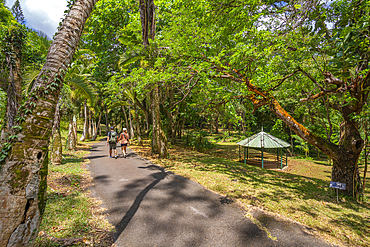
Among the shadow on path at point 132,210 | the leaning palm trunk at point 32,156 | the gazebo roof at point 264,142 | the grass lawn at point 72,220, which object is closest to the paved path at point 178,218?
the shadow on path at point 132,210

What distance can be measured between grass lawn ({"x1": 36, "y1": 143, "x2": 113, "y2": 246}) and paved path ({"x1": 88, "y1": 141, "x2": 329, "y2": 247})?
28cm

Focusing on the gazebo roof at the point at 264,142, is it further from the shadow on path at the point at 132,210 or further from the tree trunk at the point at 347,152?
the shadow on path at the point at 132,210

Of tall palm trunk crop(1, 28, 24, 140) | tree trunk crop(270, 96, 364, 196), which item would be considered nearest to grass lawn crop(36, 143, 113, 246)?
tall palm trunk crop(1, 28, 24, 140)

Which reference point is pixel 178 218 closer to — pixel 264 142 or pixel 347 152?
pixel 347 152

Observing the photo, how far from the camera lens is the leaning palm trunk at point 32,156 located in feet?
7.02

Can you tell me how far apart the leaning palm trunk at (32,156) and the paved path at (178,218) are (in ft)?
6.15

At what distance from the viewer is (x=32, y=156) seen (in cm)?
233

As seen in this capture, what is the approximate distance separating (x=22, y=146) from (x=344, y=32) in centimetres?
544

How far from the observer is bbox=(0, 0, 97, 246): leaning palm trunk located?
2.14 metres

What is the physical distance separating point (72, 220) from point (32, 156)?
2.58 m

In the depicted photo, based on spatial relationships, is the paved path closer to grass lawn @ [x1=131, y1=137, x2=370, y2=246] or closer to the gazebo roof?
grass lawn @ [x1=131, y1=137, x2=370, y2=246]

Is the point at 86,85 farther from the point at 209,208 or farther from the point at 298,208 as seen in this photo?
the point at 298,208

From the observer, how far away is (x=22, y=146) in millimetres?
2287

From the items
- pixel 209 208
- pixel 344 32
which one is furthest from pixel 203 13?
pixel 209 208
